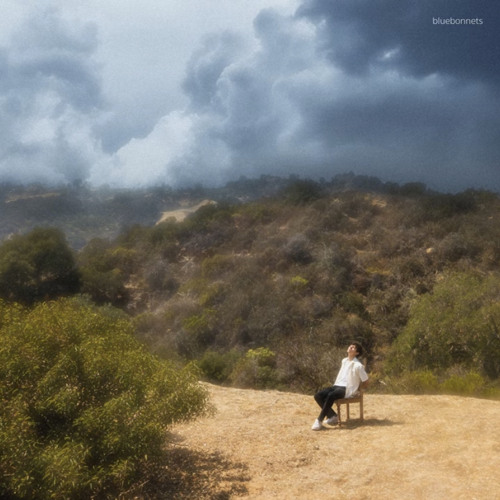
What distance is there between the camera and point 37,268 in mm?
28812

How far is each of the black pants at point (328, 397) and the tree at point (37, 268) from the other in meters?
23.3

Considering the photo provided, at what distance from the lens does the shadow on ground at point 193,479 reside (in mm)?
5746

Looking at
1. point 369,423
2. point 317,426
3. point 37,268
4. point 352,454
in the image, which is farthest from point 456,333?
point 37,268

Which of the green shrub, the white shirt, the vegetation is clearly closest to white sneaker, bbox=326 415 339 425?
the white shirt

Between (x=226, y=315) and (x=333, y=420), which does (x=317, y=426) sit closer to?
(x=333, y=420)

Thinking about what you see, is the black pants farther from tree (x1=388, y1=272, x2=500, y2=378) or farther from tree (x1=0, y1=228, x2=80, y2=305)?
tree (x1=0, y1=228, x2=80, y2=305)

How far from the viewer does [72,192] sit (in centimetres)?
7619

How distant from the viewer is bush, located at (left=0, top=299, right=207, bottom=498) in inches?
175

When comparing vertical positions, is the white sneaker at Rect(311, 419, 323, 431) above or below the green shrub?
above

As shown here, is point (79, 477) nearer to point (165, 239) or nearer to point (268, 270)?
point (268, 270)

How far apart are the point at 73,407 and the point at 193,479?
7.24ft

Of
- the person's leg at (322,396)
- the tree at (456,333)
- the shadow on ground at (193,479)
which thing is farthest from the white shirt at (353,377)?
the tree at (456,333)

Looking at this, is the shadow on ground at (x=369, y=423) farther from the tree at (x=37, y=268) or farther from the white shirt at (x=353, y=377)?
the tree at (x=37, y=268)

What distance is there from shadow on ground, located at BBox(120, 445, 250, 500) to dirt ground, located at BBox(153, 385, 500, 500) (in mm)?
15
